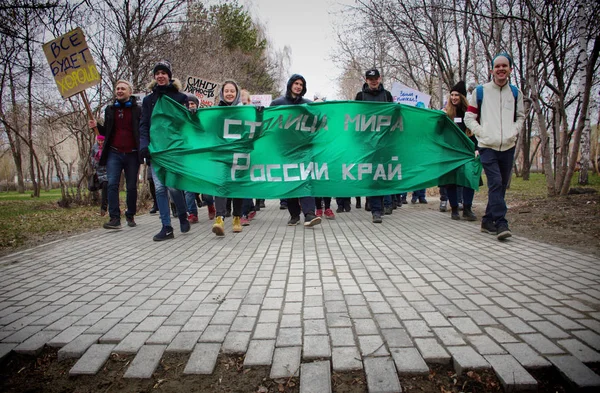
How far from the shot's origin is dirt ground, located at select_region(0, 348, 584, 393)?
182 centimetres

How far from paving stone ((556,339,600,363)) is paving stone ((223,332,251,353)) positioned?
6.11 ft

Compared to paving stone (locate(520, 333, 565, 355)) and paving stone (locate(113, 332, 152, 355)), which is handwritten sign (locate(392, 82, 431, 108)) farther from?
paving stone (locate(113, 332, 152, 355))

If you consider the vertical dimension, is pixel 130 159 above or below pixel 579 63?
below

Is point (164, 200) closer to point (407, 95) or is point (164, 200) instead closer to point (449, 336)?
point (449, 336)

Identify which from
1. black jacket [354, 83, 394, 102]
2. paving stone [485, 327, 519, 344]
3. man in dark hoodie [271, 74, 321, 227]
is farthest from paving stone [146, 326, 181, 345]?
black jacket [354, 83, 394, 102]

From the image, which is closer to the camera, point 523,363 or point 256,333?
point 523,363

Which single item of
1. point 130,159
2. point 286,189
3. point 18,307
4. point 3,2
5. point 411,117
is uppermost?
point 3,2

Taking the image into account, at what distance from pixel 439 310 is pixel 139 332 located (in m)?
2.08

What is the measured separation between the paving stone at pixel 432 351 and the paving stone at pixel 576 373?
0.55m

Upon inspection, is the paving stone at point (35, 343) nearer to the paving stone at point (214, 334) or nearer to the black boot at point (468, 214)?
the paving stone at point (214, 334)

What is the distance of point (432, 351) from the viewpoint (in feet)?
6.70

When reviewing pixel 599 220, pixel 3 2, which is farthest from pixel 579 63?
pixel 3 2

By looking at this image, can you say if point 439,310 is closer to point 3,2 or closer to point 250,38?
point 3,2

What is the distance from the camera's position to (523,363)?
75.3 inches
